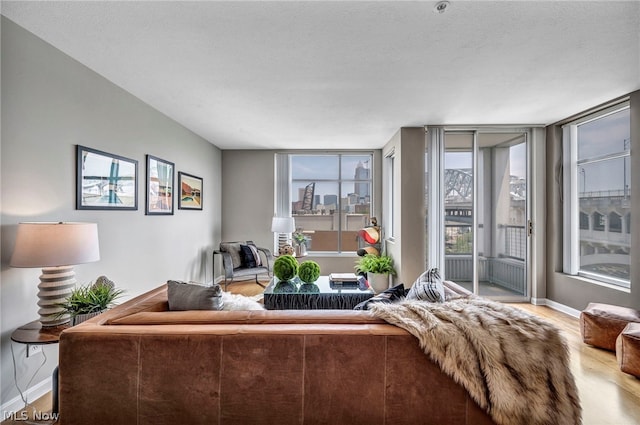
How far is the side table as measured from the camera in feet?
5.74

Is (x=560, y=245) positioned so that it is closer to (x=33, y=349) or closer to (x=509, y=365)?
(x=509, y=365)

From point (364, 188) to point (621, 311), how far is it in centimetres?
397

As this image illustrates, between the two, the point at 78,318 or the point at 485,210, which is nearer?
the point at 78,318

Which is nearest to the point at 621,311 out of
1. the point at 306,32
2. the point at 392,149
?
the point at 392,149

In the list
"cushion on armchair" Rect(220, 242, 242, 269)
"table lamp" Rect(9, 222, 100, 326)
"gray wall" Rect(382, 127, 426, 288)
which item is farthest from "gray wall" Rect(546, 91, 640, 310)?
"table lamp" Rect(9, 222, 100, 326)

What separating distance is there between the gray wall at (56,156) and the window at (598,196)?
17.3 feet

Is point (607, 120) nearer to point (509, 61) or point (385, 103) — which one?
point (509, 61)

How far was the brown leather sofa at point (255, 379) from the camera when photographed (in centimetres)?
139

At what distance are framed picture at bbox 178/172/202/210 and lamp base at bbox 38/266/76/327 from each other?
2.36 m

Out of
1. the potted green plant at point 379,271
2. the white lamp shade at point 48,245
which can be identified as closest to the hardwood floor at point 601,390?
the white lamp shade at point 48,245

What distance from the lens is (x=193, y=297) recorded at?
1.83 meters

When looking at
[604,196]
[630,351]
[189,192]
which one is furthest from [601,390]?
[189,192]

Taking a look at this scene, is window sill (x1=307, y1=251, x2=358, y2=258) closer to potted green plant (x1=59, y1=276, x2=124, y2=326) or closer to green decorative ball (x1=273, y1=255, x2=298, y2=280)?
green decorative ball (x1=273, y1=255, x2=298, y2=280)

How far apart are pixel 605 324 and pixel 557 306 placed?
1.40m
